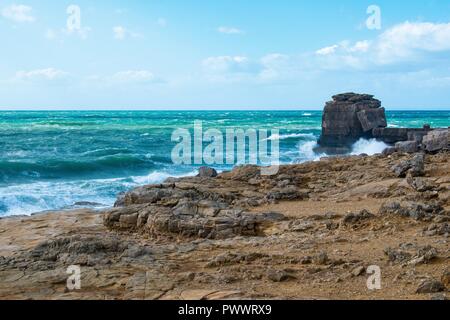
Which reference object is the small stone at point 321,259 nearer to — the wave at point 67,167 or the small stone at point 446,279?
the small stone at point 446,279

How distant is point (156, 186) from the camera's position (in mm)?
12141

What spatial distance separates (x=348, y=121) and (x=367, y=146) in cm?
228

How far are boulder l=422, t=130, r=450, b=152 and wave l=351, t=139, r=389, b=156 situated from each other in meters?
13.6

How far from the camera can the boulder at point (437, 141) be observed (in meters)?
18.5

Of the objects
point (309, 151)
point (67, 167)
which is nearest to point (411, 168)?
point (67, 167)

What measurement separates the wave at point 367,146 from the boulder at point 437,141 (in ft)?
44.6

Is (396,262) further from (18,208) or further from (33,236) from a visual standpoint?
(18,208)

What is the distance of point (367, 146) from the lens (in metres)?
34.4

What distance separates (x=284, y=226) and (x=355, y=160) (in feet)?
24.8

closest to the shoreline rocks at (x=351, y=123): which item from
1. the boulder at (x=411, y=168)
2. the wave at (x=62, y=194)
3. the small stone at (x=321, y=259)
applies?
the wave at (x=62, y=194)

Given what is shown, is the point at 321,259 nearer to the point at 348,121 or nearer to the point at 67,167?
the point at 67,167

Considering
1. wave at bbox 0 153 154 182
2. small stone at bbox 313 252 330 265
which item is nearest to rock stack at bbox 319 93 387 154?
wave at bbox 0 153 154 182

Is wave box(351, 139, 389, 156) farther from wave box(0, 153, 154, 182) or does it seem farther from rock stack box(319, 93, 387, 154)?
wave box(0, 153, 154, 182)
